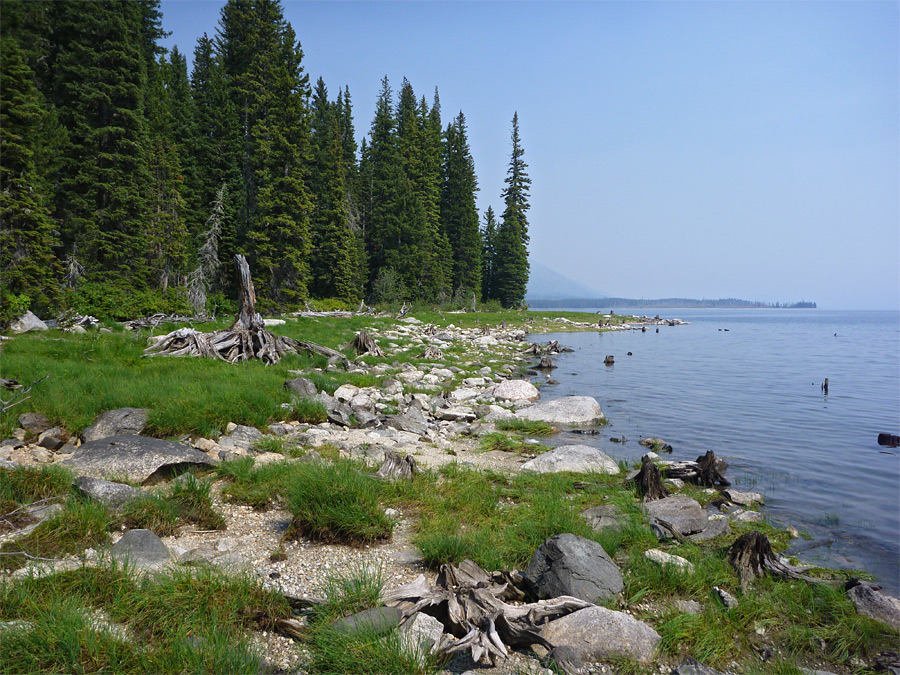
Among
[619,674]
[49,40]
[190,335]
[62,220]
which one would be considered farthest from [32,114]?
[619,674]

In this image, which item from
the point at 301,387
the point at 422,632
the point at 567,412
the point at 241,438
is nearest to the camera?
the point at 422,632

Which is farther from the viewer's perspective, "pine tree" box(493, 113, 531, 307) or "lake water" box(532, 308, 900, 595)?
"pine tree" box(493, 113, 531, 307)

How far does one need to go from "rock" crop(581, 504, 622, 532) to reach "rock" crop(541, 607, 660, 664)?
1.62 meters

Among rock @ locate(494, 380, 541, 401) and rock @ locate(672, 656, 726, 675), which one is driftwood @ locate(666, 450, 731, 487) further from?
rock @ locate(494, 380, 541, 401)

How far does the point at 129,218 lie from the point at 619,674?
93.3ft

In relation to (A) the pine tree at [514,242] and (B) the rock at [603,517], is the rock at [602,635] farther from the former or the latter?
(A) the pine tree at [514,242]

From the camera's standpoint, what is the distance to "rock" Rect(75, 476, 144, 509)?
4.57 m

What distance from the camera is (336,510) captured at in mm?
4570

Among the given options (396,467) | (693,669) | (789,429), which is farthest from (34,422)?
(789,429)

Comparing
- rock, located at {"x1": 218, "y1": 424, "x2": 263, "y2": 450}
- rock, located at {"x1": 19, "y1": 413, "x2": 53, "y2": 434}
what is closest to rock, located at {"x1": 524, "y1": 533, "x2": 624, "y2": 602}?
rock, located at {"x1": 218, "y1": 424, "x2": 263, "y2": 450}

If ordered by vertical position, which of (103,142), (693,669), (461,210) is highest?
(461,210)

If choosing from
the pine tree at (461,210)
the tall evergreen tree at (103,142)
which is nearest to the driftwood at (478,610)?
the tall evergreen tree at (103,142)

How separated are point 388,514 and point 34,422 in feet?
18.7

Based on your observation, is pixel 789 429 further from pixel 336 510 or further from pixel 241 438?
pixel 241 438
